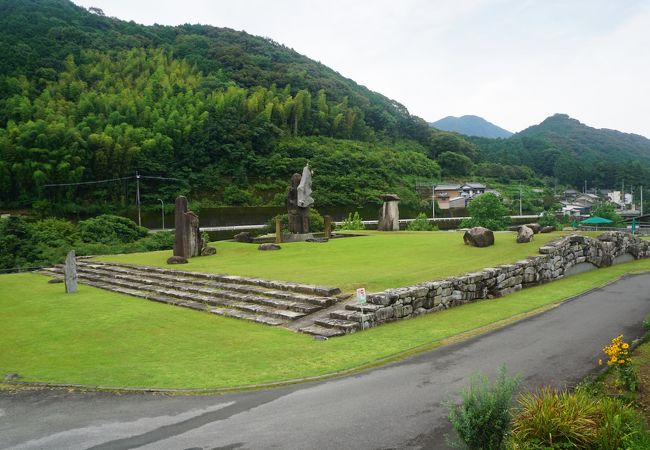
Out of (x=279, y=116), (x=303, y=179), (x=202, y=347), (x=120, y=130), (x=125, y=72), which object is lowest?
(x=202, y=347)

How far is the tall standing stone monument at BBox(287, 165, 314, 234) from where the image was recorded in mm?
26969

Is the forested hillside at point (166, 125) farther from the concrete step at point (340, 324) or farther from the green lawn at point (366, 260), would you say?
the concrete step at point (340, 324)

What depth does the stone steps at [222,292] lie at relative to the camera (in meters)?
11.9

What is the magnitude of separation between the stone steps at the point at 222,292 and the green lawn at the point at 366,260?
85 cm

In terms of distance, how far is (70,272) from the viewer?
1606cm

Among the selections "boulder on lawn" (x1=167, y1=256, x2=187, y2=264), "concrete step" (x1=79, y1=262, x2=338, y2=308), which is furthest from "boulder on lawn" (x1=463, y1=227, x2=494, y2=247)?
"boulder on lawn" (x1=167, y1=256, x2=187, y2=264)

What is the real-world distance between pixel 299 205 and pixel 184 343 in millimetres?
17597

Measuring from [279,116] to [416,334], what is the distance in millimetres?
62468

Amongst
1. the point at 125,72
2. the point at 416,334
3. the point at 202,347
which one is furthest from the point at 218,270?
the point at 125,72

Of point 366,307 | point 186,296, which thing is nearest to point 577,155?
point 186,296

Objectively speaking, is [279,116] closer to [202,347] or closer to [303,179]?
[303,179]

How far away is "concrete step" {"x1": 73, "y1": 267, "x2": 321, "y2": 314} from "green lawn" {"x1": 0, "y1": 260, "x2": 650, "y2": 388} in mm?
1166

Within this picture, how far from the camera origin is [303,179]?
27203 mm

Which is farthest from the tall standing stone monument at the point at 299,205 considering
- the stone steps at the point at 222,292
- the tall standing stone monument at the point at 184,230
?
the stone steps at the point at 222,292
